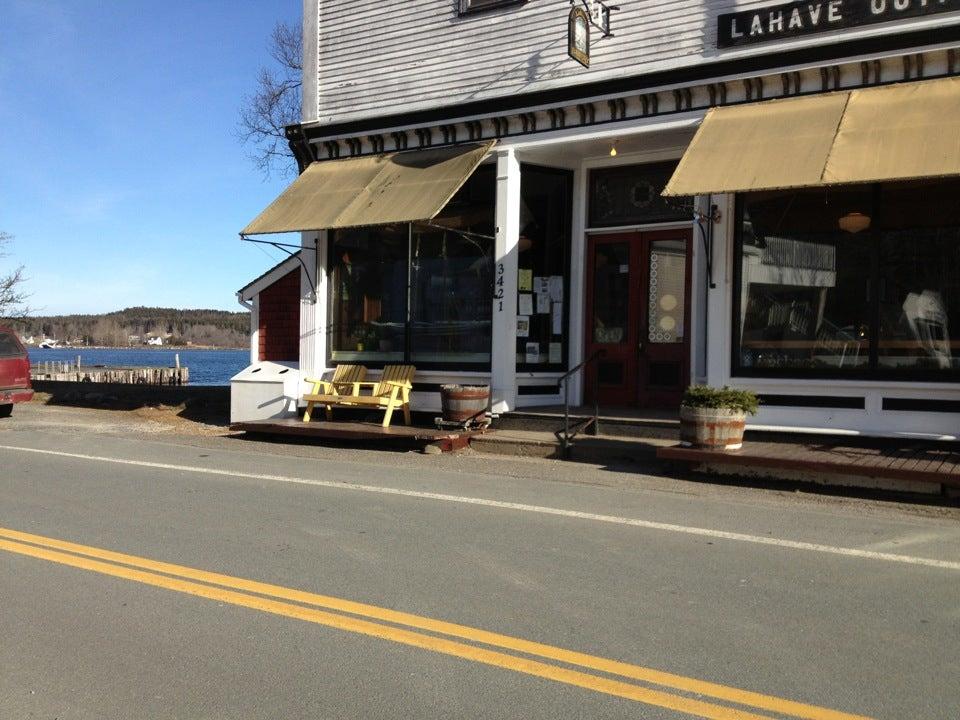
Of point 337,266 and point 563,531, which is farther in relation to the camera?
point 337,266

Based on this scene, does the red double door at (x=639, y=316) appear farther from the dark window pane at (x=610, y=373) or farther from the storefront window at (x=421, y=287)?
the storefront window at (x=421, y=287)

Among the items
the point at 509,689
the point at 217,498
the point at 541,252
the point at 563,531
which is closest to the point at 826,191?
the point at 541,252

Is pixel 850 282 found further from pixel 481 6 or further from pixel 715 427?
pixel 481 6

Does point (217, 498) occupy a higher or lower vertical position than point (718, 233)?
lower

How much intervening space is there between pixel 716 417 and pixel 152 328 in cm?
14706

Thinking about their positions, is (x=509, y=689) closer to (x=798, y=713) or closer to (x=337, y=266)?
(x=798, y=713)

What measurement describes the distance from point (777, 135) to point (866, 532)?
16.6 ft

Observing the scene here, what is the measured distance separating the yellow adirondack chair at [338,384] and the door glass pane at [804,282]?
6.15 m

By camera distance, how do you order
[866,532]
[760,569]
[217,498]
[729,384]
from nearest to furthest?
[760,569], [866,532], [217,498], [729,384]

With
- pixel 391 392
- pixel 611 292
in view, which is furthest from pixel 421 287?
pixel 611 292

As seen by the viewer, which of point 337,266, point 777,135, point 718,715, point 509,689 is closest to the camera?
point 718,715

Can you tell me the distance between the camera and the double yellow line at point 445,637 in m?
4.00

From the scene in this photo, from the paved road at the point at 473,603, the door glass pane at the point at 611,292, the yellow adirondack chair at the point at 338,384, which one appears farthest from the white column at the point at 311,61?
the paved road at the point at 473,603

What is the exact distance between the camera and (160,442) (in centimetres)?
1386
